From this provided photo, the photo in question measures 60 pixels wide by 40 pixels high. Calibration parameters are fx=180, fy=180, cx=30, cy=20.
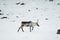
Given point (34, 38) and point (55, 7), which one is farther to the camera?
point (55, 7)

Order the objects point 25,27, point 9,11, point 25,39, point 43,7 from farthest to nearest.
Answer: point 43,7 → point 9,11 → point 25,27 → point 25,39

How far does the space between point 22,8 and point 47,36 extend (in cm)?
977

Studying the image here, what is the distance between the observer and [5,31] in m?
10.4

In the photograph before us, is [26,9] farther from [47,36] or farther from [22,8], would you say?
[47,36]

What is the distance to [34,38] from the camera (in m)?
8.95

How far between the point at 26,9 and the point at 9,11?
1.72 m

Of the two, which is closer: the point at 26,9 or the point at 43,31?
the point at 43,31

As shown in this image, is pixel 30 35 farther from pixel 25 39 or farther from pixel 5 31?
pixel 5 31

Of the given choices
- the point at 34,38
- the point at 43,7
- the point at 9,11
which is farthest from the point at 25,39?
the point at 43,7

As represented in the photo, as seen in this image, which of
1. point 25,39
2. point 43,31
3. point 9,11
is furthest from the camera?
point 9,11

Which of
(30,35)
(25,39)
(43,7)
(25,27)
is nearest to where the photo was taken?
(25,39)

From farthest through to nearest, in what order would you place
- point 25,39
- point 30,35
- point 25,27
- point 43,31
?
point 25,27 → point 43,31 → point 30,35 → point 25,39

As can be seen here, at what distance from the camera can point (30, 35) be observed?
9367mm

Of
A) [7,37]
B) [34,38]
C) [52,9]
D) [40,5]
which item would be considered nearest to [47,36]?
[34,38]
